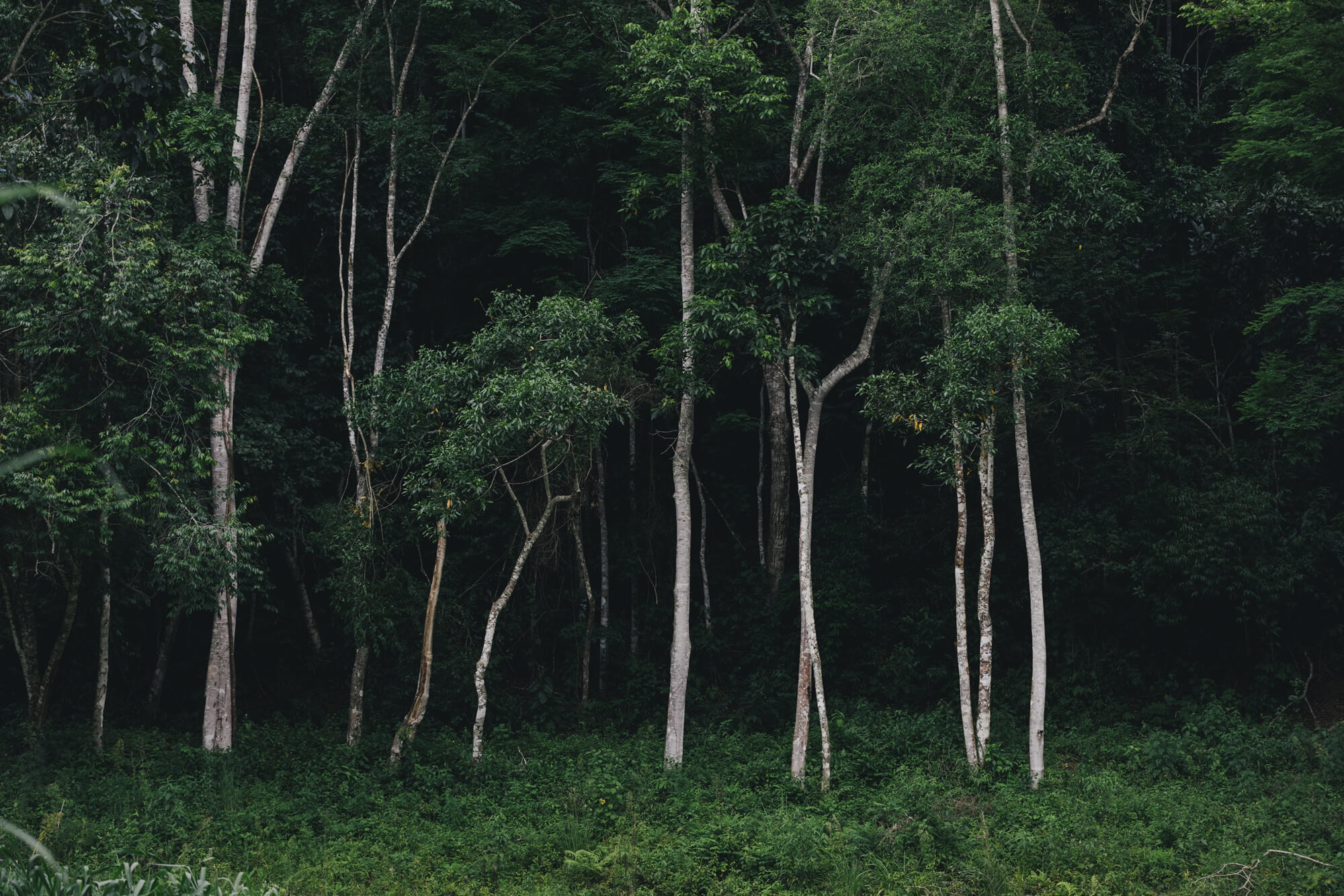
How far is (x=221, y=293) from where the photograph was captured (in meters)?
12.6

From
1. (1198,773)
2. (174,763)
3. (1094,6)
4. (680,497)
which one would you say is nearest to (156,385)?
(174,763)

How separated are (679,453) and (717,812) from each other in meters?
5.19

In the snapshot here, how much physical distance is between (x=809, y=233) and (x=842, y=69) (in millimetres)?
2358

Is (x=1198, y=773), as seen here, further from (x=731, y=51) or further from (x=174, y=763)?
(x=174, y=763)

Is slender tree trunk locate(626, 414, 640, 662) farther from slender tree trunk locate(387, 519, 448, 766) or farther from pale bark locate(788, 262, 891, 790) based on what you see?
slender tree trunk locate(387, 519, 448, 766)

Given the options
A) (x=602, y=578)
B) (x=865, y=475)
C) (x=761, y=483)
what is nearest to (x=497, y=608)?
(x=602, y=578)

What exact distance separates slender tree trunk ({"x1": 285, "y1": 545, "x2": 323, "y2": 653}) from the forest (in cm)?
18

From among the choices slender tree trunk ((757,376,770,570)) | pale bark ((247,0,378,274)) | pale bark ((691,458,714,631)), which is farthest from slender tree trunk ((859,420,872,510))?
pale bark ((247,0,378,274))

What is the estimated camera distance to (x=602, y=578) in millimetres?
19234

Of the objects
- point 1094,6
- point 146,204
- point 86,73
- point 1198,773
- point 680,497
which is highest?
point 1094,6

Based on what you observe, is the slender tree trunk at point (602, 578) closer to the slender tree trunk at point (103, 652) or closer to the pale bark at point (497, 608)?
the pale bark at point (497, 608)

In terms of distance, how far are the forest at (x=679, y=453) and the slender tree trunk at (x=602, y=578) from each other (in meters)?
0.26

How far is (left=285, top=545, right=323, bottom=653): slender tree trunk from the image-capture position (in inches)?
707

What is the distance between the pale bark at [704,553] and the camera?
19.1 meters
